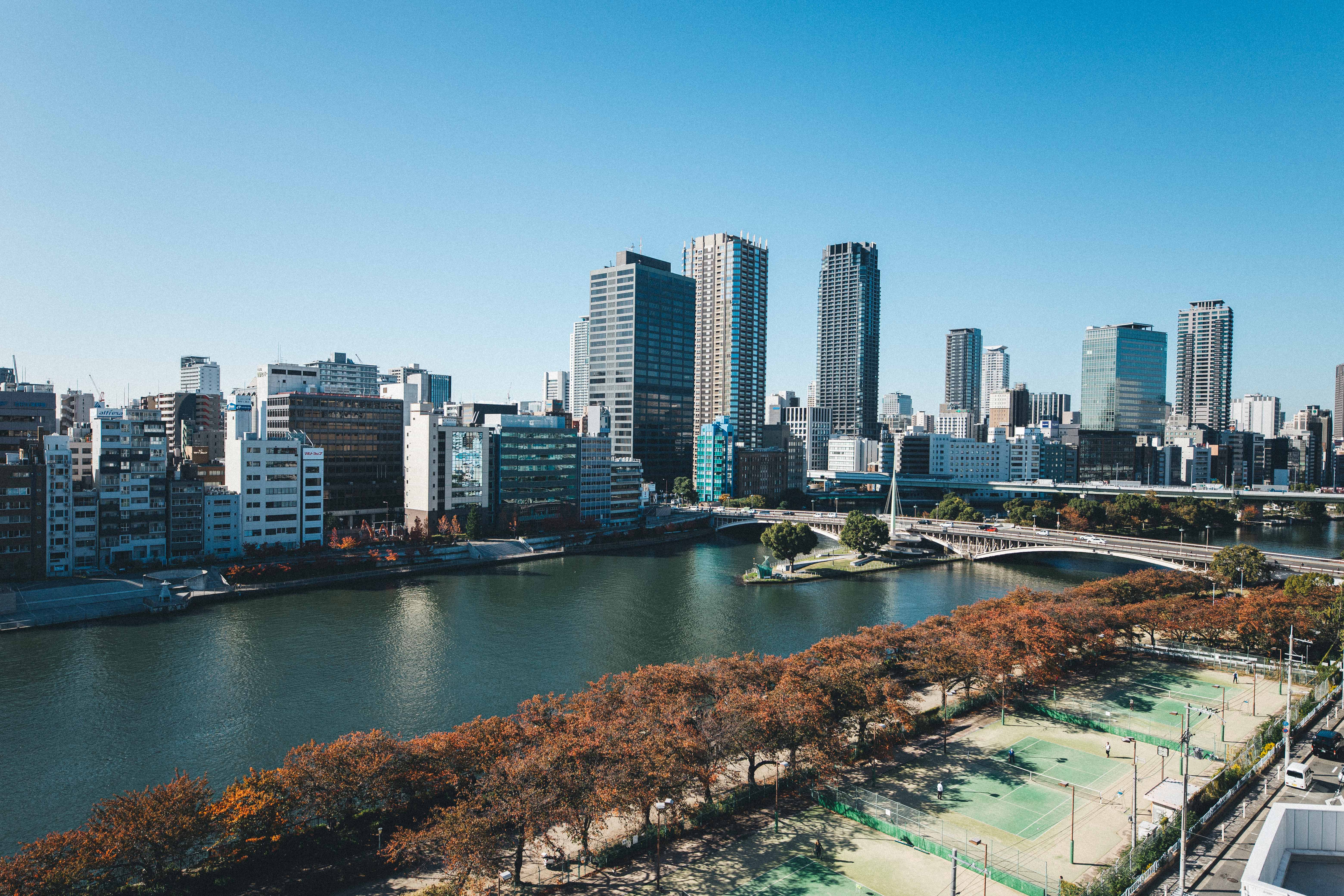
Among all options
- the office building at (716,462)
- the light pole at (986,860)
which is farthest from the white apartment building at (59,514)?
the office building at (716,462)

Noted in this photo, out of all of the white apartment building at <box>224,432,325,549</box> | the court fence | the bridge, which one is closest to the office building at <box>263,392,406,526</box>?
the white apartment building at <box>224,432,325,549</box>

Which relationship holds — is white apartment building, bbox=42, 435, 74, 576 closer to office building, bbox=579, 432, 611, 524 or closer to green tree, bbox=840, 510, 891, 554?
office building, bbox=579, 432, 611, 524

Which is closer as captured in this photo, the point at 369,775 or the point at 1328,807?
the point at 1328,807

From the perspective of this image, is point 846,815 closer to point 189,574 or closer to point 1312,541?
point 189,574

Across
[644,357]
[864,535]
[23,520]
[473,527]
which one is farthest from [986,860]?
[644,357]

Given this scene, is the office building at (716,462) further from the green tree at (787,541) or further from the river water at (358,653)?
the river water at (358,653)

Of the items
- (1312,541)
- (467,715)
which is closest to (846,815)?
(467,715)
